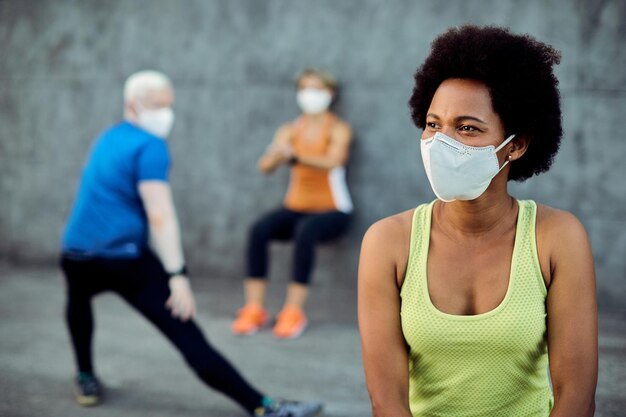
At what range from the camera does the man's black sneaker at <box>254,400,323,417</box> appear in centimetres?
406

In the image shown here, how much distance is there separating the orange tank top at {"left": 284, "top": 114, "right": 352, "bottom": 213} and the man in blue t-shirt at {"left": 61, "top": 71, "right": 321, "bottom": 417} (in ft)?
7.43

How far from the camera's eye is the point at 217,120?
7.27 meters

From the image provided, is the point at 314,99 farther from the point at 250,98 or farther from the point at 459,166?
the point at 459,166

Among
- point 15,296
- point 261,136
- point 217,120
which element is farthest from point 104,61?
point 15,296

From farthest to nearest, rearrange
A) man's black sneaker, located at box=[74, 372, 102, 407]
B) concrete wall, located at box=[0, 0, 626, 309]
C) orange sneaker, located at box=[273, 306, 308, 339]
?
concrete wall, located at box=[0, 0, 626, 309]
orange sneaker, located at box=[273, 306, 308, 339]
man's black sneaker, located at box=[74, 372, 102, 407]

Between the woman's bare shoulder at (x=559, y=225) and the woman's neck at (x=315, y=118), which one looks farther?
the woman's neck at (x=315, y=118)

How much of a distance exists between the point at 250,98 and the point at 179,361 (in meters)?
2.79

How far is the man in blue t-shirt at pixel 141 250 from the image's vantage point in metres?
3.99

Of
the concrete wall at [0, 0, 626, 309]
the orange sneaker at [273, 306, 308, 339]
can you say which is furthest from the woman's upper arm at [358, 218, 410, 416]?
the concrete wall at [0, 0, 626, 309]

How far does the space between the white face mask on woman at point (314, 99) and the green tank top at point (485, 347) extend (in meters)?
4.27

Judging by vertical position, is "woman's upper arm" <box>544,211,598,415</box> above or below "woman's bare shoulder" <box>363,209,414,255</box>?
below

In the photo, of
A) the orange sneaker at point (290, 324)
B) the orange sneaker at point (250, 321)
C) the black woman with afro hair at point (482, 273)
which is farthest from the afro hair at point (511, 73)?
the orange sneaker at point (250, 321)

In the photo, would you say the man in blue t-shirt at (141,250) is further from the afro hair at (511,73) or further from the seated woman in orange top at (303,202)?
the afro hair at (511,73)

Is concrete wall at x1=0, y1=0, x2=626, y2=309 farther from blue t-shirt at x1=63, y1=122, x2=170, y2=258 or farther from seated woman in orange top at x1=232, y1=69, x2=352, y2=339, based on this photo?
blue t-shirt at x1=63, y1=122, x2=170, y2=258
